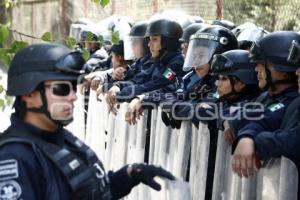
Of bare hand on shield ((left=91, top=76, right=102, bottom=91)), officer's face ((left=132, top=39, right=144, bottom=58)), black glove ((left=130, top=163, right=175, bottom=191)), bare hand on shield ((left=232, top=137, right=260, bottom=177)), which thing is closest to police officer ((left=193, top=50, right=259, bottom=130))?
bare hand on shield ((left=232, top=137, right=260, bottom=177))

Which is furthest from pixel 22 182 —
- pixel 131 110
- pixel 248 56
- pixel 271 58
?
pixel 131 110

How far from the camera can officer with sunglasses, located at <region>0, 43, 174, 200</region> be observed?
232 cm

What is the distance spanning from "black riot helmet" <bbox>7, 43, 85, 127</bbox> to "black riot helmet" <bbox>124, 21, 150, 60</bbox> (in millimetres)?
4193

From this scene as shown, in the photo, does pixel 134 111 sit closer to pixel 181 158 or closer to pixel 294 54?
pixel 181 158

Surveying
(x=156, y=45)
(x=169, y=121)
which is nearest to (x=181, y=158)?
(x=169, y=121)

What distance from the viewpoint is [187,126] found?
4.47 m

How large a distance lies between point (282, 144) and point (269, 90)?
0.75 m

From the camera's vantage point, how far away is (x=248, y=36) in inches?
219

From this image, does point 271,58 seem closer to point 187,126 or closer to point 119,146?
point 187,126

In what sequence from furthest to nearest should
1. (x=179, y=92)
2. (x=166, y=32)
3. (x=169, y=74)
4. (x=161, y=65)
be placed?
(x=166, y=32)
(x=161, y=65)
(x=169, y=74)
(x=179, y=92)

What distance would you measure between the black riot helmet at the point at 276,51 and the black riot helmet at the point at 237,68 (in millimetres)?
257

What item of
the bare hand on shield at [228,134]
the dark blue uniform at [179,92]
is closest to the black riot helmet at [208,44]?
the dark blue uniform at [179,92]

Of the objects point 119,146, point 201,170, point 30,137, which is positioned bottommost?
point 119,146

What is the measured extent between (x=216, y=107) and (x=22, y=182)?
6.78 ft
